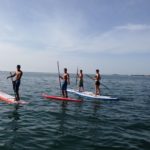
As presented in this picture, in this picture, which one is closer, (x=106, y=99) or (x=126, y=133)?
(x=126, y=133)

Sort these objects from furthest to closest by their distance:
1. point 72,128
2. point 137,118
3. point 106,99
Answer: point 106,99
point 137,118
point 72,128

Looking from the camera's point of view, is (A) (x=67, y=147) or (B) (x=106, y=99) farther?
(B) (x=106, y=99)

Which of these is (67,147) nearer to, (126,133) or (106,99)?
(126,133)

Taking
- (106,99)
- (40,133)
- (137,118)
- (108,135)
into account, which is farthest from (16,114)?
(106,99)

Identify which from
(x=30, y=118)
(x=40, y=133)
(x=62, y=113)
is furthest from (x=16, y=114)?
(x=40, y=133)

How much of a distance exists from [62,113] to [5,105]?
4.57 m

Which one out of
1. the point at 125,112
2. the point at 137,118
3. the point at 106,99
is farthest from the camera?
the point at 106,99

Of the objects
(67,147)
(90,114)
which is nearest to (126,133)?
(67,147)

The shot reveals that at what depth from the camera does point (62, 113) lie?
1642cm

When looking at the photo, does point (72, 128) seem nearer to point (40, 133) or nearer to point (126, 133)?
point (40, 133)

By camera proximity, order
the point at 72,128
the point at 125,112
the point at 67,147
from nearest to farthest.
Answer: the point at 67,147, the point at 72,128, the point at 125,112

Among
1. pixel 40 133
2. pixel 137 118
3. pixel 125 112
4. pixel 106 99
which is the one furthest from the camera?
pixel 106 99

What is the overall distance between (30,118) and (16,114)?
1.35m

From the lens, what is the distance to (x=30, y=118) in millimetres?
14453
